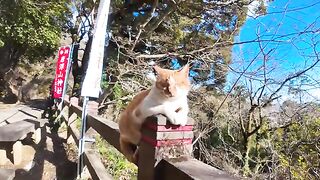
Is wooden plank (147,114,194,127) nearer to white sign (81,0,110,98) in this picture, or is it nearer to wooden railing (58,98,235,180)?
wooden railing (58,98,235,180)

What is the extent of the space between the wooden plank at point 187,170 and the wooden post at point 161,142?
0.04 metres

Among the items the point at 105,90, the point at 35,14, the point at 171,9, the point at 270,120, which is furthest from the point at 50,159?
the point at 35,14

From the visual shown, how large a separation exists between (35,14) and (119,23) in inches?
146

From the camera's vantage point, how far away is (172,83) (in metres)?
1.26

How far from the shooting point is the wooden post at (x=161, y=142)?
3.42 ft

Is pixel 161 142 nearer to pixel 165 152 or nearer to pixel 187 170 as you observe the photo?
pixel 165 152

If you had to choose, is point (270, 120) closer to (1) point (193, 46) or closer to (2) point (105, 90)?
(1) point (193, 46)

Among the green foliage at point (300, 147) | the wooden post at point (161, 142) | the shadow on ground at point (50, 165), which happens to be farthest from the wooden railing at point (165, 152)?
the green foliage at point (300, 147)

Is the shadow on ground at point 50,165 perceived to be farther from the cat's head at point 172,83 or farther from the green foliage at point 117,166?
the cat's head at point 172,83

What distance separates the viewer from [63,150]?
4.72 meters

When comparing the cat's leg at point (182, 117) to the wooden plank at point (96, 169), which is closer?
the cat's leg at point (182, 117)

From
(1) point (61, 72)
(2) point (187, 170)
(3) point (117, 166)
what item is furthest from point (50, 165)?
(2) point (187, 170)

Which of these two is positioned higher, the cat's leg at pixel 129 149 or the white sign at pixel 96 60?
the white sign at pixel 96 60

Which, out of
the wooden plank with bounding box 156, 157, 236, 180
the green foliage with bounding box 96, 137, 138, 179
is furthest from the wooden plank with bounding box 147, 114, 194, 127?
the green foliage with bounding box 96, 137, 138, 179
